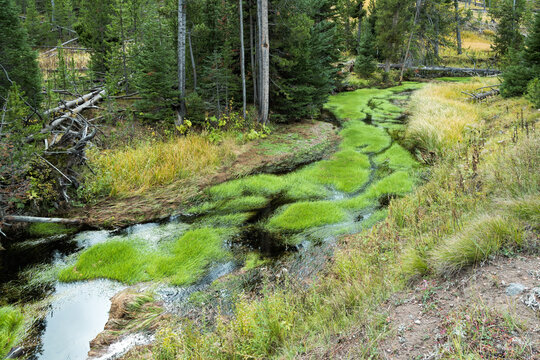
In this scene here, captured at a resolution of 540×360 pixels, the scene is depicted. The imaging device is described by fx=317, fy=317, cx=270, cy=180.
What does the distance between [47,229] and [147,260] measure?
2544 millimetres

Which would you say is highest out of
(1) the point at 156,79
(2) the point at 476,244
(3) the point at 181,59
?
A: (3) the point at 181,59

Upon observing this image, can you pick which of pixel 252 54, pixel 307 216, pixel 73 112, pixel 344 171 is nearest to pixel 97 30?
pixel 252 54

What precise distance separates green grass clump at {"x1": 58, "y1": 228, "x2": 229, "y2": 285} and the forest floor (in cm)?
110

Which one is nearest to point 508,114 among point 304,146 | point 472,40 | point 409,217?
point 304,146

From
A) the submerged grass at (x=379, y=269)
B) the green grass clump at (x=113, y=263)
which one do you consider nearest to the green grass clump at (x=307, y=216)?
the submerged grass at (x=379, y=269)

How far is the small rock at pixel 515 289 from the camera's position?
2799 mm

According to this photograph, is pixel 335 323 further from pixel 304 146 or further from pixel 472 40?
pixel 472 40

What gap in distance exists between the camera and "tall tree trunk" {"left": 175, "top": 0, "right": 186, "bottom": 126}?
10.8m

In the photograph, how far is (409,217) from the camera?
5.75m

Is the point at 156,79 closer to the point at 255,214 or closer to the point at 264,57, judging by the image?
the point at 264,57

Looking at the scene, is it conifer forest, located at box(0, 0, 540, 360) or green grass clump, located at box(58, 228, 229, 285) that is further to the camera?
green grass clump, located at box(58, 228, 229, 285)

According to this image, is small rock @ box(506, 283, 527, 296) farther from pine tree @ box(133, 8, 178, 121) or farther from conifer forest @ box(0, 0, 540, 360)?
pine tree @ box(133, 8, 178, 121)

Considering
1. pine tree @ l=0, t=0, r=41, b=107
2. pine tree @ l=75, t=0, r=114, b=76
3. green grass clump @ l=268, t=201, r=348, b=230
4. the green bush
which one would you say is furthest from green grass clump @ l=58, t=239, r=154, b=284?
the green bush

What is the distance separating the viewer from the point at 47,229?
641 centimetres
